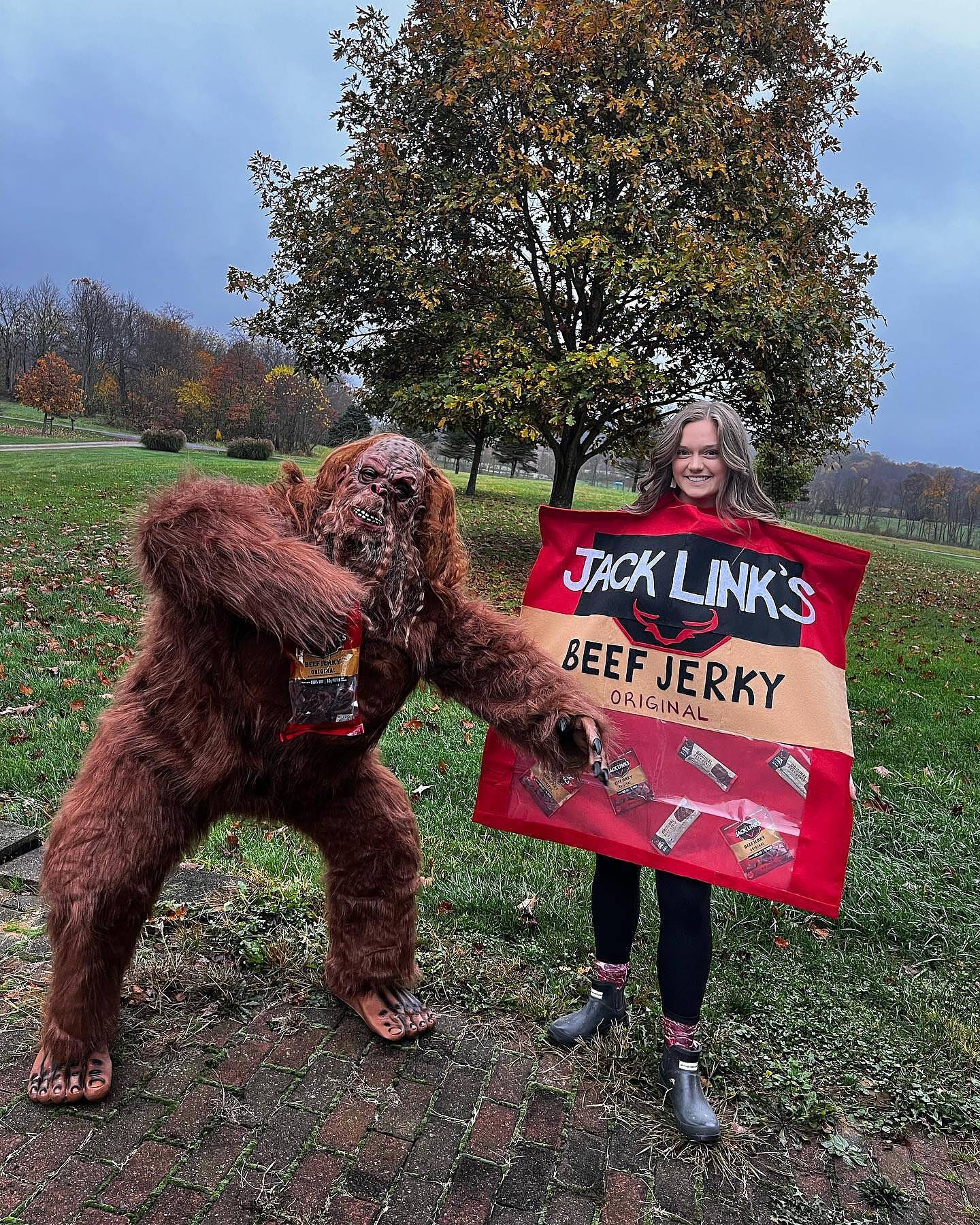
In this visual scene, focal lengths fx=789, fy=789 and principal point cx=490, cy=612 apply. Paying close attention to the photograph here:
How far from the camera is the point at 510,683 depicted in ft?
7.66

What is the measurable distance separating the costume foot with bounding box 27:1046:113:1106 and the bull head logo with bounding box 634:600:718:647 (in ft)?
6.67

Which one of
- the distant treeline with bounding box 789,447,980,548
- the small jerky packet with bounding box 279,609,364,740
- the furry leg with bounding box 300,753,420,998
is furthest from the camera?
the distant treeline with bounding box 789,447,980,548

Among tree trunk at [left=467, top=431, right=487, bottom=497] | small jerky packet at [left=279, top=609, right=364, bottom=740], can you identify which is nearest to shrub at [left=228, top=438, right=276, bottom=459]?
tree trunk at [left=467, top=431, right=487, bottom=497]

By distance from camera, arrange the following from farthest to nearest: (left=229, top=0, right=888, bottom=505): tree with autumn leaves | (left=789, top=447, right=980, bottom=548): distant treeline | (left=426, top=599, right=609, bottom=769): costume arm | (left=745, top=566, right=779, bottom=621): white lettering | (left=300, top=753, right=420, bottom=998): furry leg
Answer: (left=789, top=447, right=980, bottom=548): distant treeline, (left=229, top=0, right=888, bottom=505): tree with autumn leaves, (left=300, top=753, right=420, bottom=998): furry leg, (left=745, top=566, right=779, bottom=621): white lettering, (left=426, top=599, right=609, bottom=769): costume arm

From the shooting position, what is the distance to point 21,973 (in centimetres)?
272

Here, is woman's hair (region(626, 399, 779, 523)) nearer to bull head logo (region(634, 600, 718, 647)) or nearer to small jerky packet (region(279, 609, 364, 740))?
bull head logo (region(634, 600, 718, 647))

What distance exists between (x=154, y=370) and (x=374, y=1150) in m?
37.6

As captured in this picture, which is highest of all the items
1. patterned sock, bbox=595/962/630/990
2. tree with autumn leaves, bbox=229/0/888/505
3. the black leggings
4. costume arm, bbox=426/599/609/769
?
tree with autumn leaves, bbox=229/0/888/505

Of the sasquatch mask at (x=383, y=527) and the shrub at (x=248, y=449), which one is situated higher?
the sasquatch mask at (x=383, y=527)

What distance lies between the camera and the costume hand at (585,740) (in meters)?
2.17

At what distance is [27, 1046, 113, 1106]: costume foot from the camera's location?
218 centimetres

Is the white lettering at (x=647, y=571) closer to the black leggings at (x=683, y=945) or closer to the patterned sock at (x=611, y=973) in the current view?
the black leggings at (x=683, y=945)

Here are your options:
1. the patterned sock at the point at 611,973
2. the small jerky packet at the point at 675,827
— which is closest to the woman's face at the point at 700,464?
the small jerky packet at the point at 675,827

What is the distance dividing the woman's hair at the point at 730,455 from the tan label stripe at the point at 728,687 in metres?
0.40
